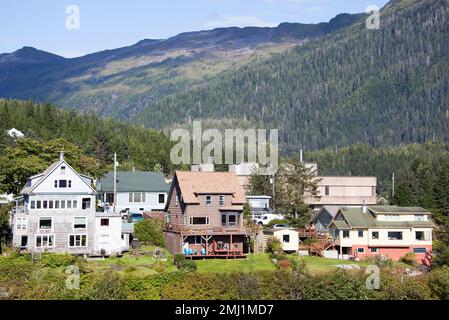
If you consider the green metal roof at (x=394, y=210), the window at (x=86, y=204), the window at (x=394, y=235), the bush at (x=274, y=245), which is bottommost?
the bush at (x=274, y=245)

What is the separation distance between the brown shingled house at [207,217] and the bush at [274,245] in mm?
2494

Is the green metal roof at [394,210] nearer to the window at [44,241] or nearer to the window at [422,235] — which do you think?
the window at [422,235]

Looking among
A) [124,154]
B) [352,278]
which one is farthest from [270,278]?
[124,154]

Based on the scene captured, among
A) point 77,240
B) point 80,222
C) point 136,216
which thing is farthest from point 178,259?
point 136,216

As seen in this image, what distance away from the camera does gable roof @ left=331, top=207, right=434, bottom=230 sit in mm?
73688

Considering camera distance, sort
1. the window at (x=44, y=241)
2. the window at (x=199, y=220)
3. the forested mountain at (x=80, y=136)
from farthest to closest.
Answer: the forested mountain at (x=80, y=136)
the window at (x=199, y=220)
the window at (x=44, y=241)

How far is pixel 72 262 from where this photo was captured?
5756 cm

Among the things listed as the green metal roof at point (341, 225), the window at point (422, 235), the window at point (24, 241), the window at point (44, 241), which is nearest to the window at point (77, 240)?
the window at point (44, 241)

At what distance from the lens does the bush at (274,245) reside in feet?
218

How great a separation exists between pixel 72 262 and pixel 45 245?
5784 millimetres

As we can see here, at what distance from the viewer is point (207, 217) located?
6712 centimetres

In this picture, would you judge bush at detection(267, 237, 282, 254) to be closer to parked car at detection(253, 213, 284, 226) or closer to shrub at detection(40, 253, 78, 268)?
parked car at detection(253, 213, 284, 226)
